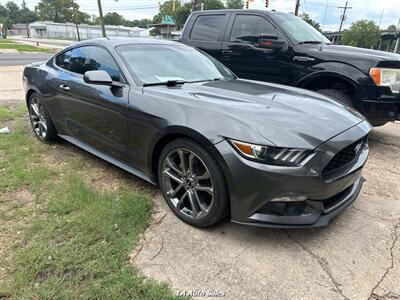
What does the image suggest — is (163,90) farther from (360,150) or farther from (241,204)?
(360,150)

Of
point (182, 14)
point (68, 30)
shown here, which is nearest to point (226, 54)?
point (182, 14)

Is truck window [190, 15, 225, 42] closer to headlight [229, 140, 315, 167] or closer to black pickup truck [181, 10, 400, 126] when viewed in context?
black pickup truck [181, 10, 400, 126]

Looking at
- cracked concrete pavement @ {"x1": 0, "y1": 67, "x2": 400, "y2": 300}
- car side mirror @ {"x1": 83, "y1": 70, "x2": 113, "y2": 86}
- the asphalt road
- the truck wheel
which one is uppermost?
car side mirror @ {"x1": 83, "y1": 70, "x2": 113, "y2": 86}

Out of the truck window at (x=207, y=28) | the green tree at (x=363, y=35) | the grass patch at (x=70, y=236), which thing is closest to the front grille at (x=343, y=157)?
the grass patch at (x=70, y=236)

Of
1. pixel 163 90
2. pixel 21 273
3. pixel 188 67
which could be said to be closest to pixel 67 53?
pixel 188 67

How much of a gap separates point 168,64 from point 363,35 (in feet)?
238

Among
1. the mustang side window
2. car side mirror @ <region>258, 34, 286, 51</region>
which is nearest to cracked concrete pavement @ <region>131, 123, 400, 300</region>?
the mustang side window

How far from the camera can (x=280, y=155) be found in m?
2.36

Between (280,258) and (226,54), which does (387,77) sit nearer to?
(226,54)

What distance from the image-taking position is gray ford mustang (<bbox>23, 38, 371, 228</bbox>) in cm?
239

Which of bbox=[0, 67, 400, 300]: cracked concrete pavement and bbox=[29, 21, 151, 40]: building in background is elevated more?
bbox=[0, 67, 400, 300]: cracked concrete pavement

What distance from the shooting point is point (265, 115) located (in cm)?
259

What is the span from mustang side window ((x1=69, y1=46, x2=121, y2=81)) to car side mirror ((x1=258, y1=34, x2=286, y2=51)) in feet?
9.04

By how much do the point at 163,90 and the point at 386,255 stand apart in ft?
7.49
